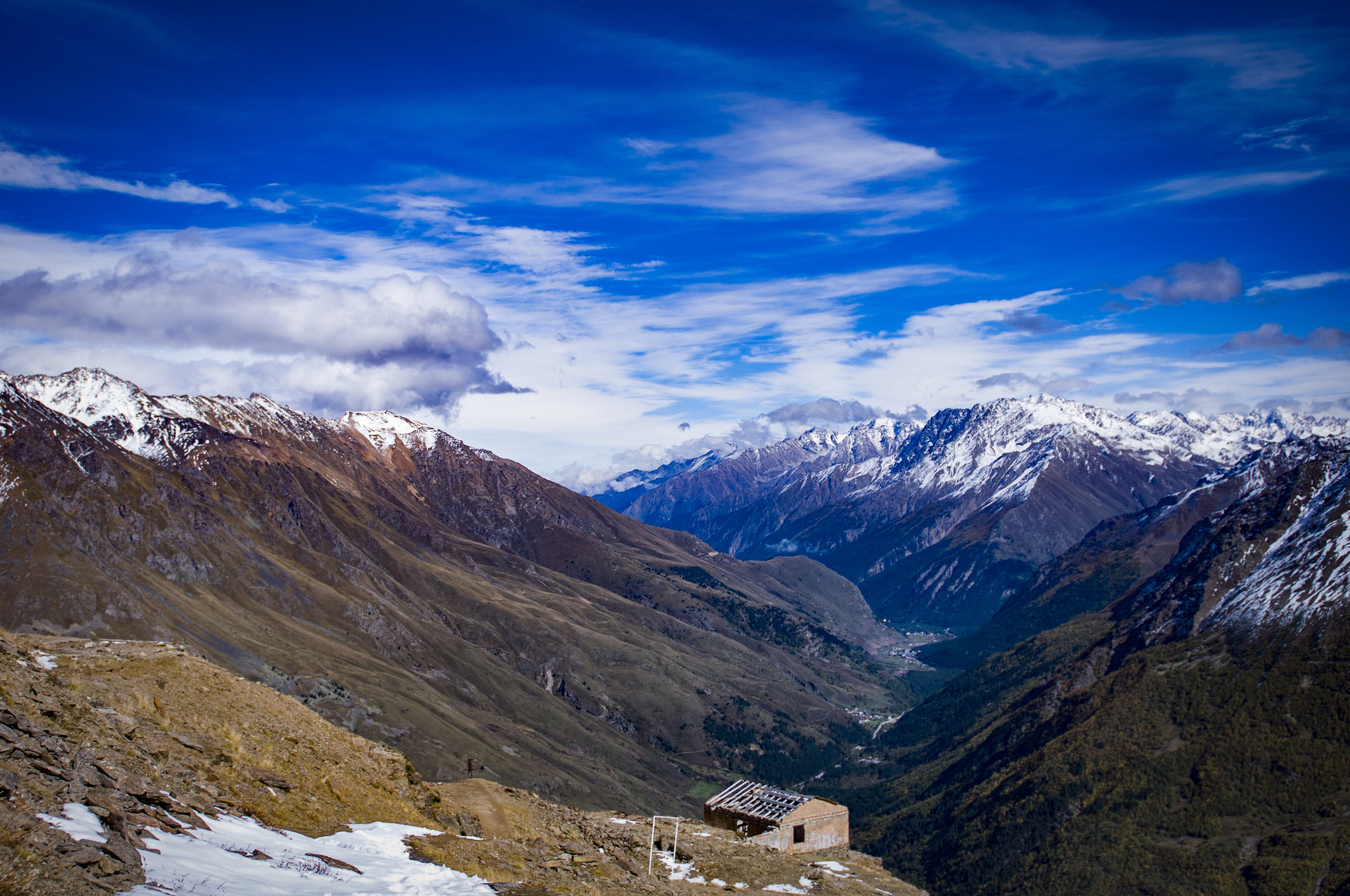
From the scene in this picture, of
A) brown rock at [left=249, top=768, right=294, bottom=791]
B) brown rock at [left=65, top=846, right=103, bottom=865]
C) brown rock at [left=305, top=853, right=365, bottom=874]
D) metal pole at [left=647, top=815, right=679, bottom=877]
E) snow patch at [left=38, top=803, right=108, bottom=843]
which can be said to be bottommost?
metal pole at [left=647, top=815, right=679, bottom=877]

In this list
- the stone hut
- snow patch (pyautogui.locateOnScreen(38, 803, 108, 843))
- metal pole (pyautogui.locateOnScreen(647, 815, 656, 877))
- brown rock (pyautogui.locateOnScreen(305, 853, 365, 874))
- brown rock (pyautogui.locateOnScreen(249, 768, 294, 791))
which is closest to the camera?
snow patch (pyautogui.locateOnScreen(38, 803, 108, 843))

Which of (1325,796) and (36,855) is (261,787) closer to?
(36,855)

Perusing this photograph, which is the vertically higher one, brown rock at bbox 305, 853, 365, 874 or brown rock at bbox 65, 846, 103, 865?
brown rock at bbox 65, 846, 103, 865

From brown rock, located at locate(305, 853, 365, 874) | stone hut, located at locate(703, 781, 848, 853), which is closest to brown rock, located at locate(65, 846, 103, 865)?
brown rock, located at locate(305, 853, 365, 874)

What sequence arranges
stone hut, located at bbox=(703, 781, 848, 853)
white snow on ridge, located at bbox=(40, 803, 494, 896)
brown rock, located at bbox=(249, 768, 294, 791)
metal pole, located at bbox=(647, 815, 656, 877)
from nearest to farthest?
white snow on ridge, located at bbox=(40, 803, 494, 896) < brown rock, located at bbox=(249, 768, 294, 791) < metal pole, located at bbox=(647, 815, 656, 877) < stone hut, located at bbox=(703, 781, 848, 853)

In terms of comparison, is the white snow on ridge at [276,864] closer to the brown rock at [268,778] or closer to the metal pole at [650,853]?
the brown rock at [268,778]

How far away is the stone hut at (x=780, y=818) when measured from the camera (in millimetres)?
79375

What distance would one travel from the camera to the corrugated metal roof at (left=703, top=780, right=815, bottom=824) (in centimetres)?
8056

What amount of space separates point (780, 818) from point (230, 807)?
56487mm

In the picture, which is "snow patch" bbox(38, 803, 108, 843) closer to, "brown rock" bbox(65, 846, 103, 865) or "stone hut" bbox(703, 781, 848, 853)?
"brown rock" bbox(65, 846, 103, 865)

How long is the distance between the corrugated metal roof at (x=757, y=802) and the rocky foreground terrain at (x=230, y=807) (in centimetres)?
1591

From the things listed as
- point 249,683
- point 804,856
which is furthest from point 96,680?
point 804,856

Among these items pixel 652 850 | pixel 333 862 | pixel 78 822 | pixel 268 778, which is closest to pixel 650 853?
pixel 652 850

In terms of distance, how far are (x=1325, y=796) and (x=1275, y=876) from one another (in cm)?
2805
